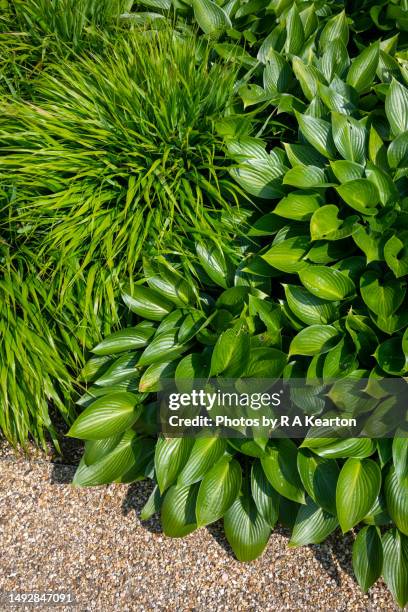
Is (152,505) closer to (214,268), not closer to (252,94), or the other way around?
(214,268)

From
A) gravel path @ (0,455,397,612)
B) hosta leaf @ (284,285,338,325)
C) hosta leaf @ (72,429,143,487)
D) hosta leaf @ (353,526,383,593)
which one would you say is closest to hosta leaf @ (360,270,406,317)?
hosta leaf @ (284,285,338,325)

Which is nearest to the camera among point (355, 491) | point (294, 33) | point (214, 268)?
point (355, 491)

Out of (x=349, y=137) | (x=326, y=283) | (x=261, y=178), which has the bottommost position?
(x=326, y=283)

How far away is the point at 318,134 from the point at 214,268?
0.69 m

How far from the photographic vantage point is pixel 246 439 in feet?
6.92

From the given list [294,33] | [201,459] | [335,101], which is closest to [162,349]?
[201,459]

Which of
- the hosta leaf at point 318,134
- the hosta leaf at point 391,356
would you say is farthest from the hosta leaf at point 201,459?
the hosta leaf at point 318,134

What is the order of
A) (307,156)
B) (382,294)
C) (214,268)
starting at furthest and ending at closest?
(307,156) → (214,268) → (382,294)

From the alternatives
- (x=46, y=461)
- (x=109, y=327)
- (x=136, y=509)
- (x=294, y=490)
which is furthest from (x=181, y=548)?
(x=109, y=327)

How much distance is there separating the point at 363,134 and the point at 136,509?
68.3 inches

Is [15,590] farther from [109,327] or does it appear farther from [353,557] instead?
[353,557]

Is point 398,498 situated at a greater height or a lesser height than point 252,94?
lesser

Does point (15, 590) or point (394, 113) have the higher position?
point (394, 113)

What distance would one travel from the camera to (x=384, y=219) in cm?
219
